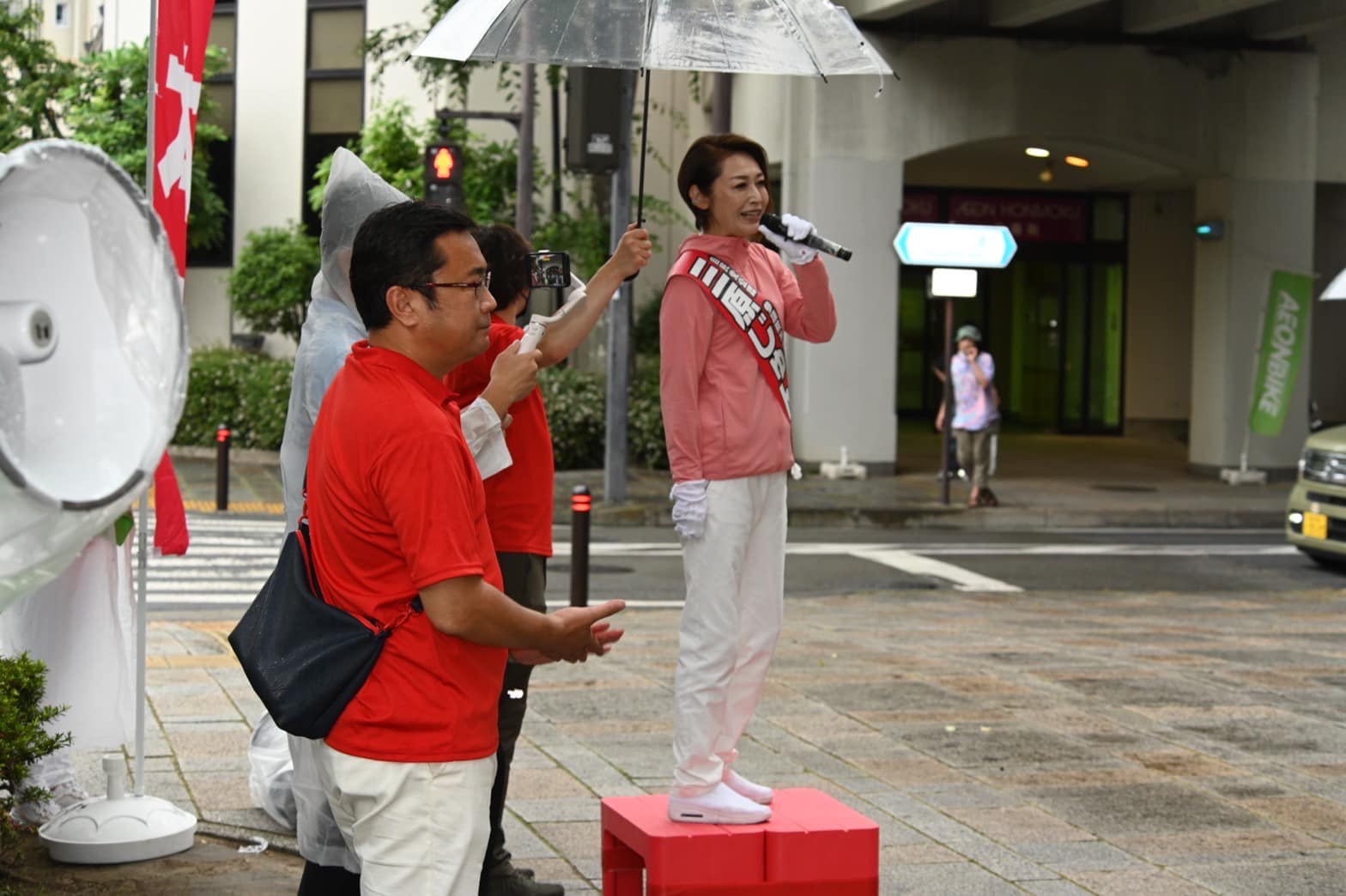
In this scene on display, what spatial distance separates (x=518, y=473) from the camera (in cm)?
473

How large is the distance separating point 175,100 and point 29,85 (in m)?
26.8

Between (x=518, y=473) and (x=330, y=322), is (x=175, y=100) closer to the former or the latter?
(x=330, y=322)

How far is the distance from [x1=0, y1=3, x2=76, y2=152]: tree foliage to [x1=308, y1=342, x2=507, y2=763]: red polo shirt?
28.0 metres

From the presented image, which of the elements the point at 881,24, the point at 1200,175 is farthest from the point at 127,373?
the point at 1200,175

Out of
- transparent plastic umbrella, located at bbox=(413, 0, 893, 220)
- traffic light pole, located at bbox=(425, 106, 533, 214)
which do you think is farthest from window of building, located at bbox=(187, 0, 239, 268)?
transparent plastic umbrella, located at bbox=(413, 0, 893, 220)

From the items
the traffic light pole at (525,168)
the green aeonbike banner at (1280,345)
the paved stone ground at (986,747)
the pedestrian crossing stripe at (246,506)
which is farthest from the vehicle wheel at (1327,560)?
the traffic light pole at (525,168)

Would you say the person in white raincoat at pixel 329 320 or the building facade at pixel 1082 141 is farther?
the building facade at pixel 1082 141

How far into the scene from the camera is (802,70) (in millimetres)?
5211

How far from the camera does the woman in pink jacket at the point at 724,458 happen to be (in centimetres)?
462

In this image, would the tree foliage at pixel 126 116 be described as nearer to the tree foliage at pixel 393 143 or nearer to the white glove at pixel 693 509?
the tree foliage at pixel 393 143

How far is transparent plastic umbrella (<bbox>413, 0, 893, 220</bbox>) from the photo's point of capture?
202 inches

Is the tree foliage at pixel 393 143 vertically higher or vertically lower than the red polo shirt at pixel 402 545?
higher

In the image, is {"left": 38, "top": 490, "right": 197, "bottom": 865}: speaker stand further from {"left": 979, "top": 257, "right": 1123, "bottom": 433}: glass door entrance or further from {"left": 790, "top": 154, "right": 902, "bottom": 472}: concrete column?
{"left": 979, "top": 257, "right": 1123, "bottom": 433}: glass door entrance

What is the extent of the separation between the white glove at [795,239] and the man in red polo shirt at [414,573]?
1.57 metres
